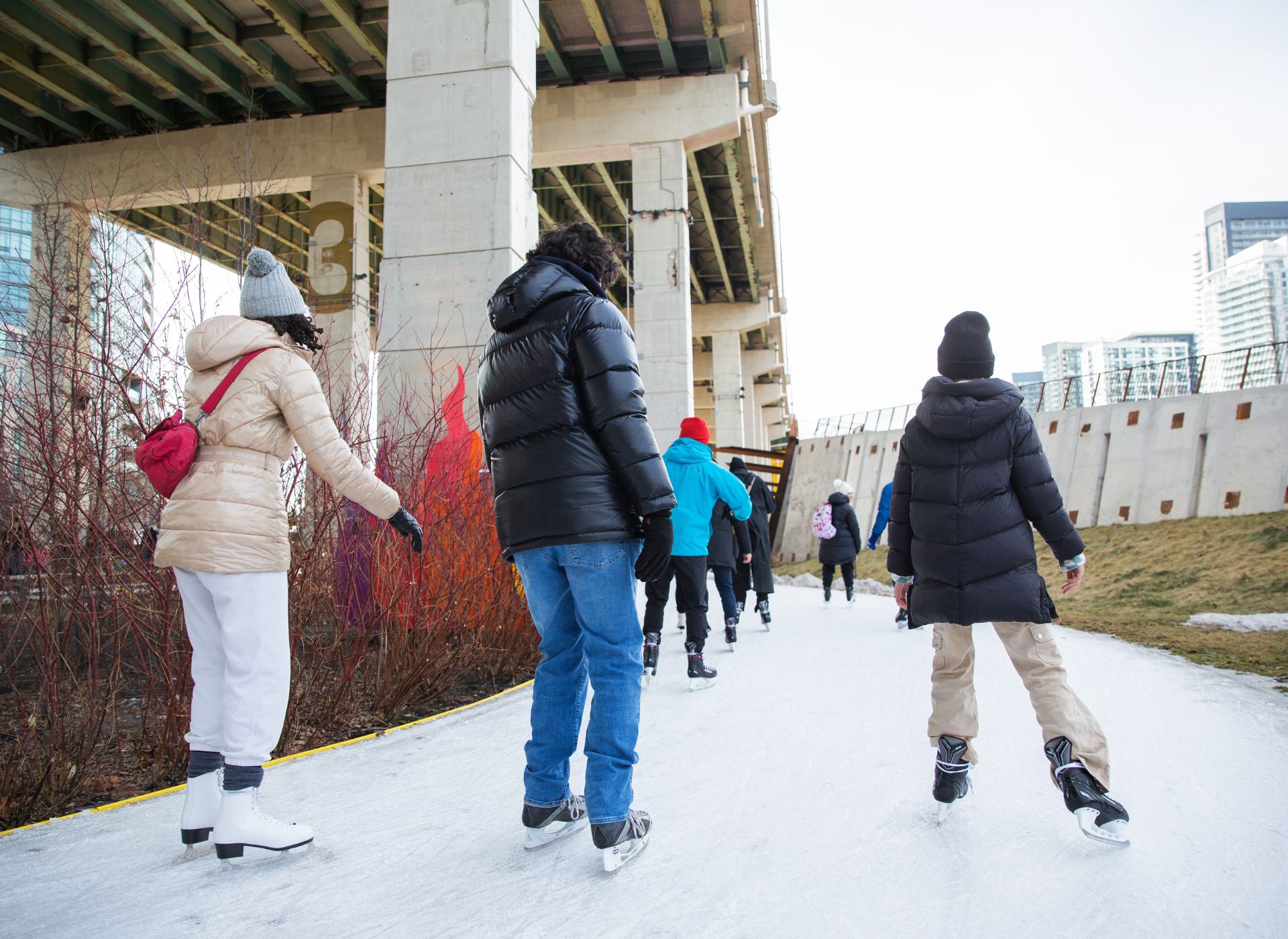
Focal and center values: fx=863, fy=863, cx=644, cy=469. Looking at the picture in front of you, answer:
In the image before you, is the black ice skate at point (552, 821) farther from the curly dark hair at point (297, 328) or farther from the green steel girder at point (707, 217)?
the green steel girder at point (707, 217)

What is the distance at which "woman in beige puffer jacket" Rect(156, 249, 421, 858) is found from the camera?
2.49m

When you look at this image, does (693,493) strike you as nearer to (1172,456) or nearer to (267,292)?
(267,292)

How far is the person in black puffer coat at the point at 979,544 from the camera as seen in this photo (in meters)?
2.86

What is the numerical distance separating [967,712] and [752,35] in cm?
1638

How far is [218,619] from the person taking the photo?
2.55m

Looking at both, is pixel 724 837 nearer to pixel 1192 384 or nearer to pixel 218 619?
pixel 218 619

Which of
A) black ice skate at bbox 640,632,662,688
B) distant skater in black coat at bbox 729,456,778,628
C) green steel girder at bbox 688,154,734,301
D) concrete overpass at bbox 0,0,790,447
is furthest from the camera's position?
green steel girder at bbox 688,154,734,301

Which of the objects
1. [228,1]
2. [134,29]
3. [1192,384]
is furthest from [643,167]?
[1192,384]

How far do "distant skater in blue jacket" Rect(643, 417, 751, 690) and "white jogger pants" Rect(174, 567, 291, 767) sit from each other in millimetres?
3300

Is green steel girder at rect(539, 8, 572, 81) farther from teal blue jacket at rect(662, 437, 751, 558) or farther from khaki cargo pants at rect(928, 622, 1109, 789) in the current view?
khaki cargo pants at rect(928, 622, 1109, 789)

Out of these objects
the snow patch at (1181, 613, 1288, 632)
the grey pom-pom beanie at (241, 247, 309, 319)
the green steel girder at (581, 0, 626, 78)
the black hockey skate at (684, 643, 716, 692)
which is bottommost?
the snow patch at (1181, 613, 1288, 632)

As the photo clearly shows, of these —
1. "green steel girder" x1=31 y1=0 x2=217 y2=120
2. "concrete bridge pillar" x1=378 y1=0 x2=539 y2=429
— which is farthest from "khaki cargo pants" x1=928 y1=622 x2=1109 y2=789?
"green steel girder" x1=31 y1=0 x2=217 y2=120

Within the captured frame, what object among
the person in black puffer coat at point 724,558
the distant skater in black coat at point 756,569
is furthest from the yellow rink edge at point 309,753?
the distant skater in black coat at point 756,569

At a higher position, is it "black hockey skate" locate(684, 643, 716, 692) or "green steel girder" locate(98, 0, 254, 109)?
"green steel girder" locate(98, 0, 254, 109)
